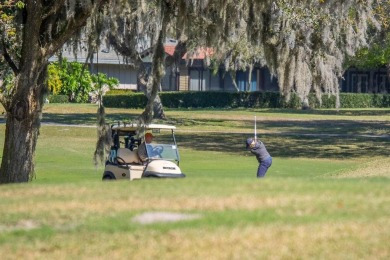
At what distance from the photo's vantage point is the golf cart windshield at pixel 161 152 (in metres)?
21.4

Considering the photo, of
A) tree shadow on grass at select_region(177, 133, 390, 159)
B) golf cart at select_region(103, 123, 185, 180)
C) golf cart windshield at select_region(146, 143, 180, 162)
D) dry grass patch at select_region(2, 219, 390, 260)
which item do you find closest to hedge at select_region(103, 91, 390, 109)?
tree shadow on grass at select_region(177, 133, 390, 159)

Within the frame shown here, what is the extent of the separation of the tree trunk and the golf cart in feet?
8.38

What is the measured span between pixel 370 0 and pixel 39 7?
605 inches

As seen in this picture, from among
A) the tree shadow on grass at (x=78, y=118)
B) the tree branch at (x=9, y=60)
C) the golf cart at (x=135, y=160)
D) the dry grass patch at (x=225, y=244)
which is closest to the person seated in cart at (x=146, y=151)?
the golf cart at (x=135, y=160)

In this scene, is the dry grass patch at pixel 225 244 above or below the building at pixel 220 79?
below

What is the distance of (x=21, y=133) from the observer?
18.7 m

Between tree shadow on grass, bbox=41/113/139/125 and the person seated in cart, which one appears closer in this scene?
the person seated in cart

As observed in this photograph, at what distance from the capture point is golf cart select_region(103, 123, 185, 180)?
20359mm

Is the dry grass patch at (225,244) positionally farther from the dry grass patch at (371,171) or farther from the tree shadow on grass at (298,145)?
the tree shadow on grass at (298,145)

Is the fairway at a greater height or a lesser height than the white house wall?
lesser

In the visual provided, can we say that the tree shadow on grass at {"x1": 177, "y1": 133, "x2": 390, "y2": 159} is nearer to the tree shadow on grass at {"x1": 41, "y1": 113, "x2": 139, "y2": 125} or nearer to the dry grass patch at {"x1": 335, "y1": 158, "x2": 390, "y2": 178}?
the tree shadow on grass at {"x1": 41, "y1": 113, "x2": 139, "y2": 125}

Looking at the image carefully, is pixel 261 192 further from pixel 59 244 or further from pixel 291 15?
pixel 291 15

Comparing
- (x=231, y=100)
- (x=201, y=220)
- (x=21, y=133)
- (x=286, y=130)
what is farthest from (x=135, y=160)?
(x=231, y=100)

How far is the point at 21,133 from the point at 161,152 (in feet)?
12.9
